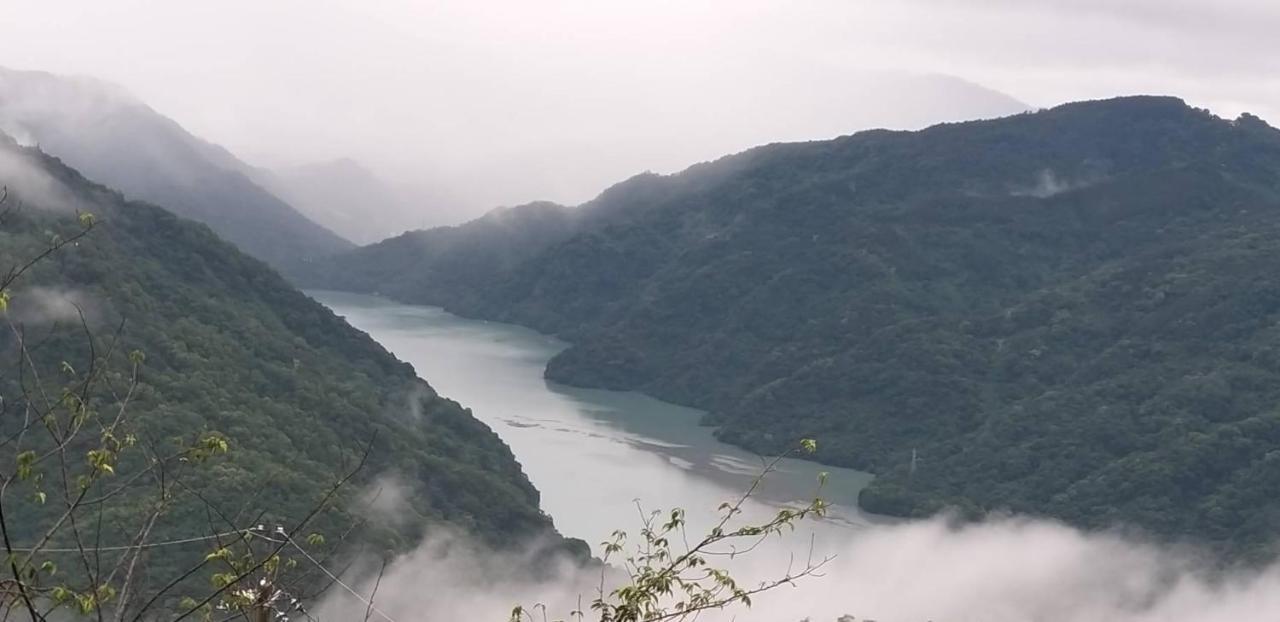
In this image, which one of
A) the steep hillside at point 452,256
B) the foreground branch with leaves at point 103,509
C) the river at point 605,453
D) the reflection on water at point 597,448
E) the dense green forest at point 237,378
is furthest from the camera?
the steep hillside at point 452,256

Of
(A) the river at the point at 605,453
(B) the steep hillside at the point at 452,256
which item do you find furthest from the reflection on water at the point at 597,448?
(B) the steep hillside at the point at 452,256

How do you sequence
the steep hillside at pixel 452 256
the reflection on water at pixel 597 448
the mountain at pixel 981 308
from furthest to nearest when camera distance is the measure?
the steep hillside at pixel 452 256, the mountain at pixel 981 308, the reflection on water at pixel 597 448

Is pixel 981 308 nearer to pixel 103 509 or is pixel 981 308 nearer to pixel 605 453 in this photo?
pixel 605 453

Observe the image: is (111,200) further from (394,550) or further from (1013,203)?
(1013,203)

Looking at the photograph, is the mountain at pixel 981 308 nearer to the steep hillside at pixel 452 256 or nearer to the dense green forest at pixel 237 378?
the steep hillside at pixel 452 256

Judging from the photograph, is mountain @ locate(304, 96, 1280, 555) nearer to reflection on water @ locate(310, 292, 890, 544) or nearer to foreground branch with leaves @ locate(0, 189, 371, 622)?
reflection on water @ locate(310, 292, 890, 544)

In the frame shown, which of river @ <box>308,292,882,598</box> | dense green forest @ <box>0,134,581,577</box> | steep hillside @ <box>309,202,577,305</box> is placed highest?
steep hillside @ <box>309,202,577,305</box>

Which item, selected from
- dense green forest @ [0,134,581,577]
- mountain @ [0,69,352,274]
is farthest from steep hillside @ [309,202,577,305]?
dense green forest @ [0,134,581,577]
